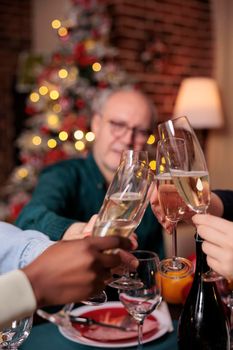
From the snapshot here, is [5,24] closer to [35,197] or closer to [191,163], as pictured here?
[35,197]

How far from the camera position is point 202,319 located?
989 mm

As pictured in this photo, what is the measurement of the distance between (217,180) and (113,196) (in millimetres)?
3475

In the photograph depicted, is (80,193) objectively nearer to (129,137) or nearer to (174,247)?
(129,137)

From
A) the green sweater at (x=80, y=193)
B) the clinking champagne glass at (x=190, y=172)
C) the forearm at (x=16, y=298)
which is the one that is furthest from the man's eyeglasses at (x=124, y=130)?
the forearm at (x=16, y=298)

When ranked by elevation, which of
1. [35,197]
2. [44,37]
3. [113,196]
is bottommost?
[35,197]

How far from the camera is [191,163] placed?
797 mm

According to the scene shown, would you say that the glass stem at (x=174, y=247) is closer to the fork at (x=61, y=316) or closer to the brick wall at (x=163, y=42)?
the fork at (x=61, y=316)

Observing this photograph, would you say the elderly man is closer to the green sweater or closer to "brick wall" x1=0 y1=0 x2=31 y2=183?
the green sweater

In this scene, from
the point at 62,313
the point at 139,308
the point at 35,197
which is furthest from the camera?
the point at 35,197

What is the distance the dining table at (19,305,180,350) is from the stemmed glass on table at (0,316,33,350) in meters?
0.16

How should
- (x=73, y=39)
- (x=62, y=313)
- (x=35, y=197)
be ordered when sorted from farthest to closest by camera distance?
(x=73, y=39) < (x=35, y=197) < (x=62, y=313)

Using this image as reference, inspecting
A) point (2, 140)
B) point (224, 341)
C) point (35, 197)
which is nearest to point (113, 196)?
point (224, 341)

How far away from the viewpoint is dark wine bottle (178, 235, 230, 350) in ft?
3.20

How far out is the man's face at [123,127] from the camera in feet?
6.14
